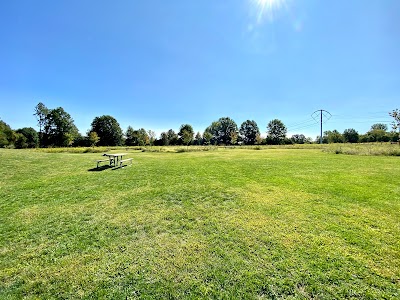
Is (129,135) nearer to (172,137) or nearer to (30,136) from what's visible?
(172,137)

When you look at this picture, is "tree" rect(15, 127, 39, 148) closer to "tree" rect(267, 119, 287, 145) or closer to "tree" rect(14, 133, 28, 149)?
"tree" rect(14, 133, 28, 149)

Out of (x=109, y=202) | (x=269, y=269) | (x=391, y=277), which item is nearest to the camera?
(x=391, y=277)

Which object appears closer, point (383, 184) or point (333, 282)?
point (333, 282)

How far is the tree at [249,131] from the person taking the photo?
301 ft

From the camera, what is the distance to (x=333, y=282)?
282 cm

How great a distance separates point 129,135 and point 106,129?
30.0ft

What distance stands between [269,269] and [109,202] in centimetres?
500

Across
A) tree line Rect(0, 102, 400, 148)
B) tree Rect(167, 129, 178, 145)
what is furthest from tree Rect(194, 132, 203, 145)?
tree Rect(167, 129, 178, 145)

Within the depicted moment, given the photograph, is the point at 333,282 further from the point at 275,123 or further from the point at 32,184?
the point at 275,123

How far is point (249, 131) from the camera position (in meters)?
92.9

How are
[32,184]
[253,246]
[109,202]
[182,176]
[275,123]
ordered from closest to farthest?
[253,246], [109,202], [32,184], [182,176], [275,123]

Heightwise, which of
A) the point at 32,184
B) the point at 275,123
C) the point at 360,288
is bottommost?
the point at 360,288

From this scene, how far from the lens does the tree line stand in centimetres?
5819

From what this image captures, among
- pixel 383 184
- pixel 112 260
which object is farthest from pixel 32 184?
pixel 383 184
